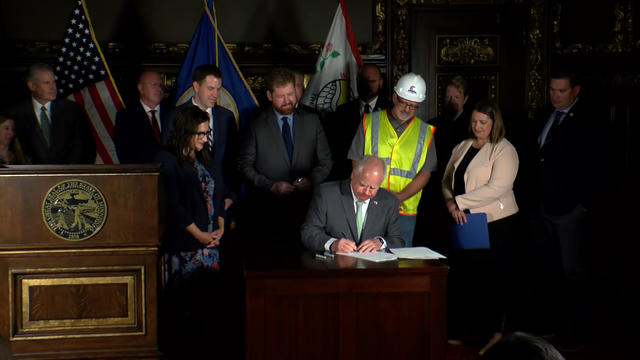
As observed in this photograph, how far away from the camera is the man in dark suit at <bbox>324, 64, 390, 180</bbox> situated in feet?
19.0

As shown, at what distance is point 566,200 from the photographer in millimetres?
5020

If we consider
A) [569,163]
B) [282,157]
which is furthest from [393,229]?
[569,163]

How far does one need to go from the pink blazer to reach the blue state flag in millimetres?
1982

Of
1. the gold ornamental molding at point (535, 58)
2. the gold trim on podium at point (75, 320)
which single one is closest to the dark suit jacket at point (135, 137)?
the gold trim on podium at point (75, 320)

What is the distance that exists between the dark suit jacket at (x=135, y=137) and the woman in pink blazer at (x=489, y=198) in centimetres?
225

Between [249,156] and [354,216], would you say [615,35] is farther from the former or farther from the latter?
[354,216]

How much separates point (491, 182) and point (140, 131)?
2600 mm

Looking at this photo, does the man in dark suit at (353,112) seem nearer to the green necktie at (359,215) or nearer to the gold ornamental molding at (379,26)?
the gold ornamental molding at (379,26)

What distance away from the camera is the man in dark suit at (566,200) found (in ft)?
16.4

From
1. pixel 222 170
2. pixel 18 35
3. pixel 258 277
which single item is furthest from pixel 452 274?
pixel 18 35

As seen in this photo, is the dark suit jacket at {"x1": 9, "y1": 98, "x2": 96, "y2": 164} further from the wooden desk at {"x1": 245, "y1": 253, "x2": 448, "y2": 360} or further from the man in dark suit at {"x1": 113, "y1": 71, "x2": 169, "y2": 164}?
the wooden desk at {"x1": 245, "y1": 253, "x2": 448, "y2": 360}

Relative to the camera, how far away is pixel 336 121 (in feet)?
19.3

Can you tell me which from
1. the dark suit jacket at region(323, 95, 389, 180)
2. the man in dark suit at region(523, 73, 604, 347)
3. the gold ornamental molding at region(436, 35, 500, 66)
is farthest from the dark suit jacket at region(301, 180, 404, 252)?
the gold ornamental molding at region(436, 35, 500, 66)

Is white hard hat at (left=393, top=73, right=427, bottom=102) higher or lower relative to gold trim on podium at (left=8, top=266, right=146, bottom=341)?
higher
